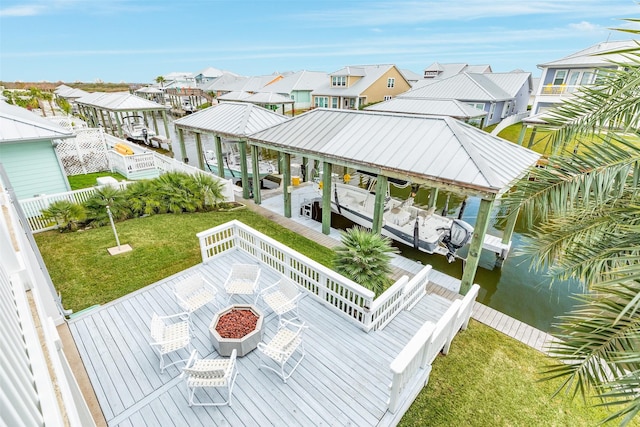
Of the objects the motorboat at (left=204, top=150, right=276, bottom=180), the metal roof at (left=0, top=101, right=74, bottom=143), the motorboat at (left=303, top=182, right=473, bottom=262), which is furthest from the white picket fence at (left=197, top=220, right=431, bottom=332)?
the metal roof at (left=0, top=101, right=74, bottom=143)

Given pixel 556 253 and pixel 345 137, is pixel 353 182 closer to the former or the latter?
pixel 345 137

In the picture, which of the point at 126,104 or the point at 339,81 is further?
the point at 339,81

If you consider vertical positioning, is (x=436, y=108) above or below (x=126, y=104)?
above

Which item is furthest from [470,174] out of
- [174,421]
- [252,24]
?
[252,24]

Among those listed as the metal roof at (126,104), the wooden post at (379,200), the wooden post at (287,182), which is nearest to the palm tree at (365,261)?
the wooden post at (379,200)

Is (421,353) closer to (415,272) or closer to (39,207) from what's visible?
(415,272)

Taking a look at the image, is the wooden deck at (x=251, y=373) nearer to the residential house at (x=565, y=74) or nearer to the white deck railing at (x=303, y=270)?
the white deck railing at (x=303, y=270)

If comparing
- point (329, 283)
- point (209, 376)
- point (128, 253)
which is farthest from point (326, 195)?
point (209, 376)
